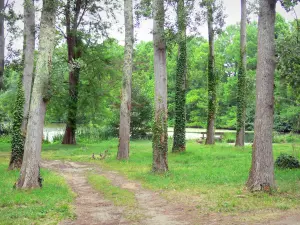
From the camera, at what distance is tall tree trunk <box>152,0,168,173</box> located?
13188mm

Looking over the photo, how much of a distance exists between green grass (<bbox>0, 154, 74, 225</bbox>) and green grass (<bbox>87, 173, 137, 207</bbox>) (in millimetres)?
974

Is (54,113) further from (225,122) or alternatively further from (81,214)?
(225,122)

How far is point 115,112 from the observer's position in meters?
33.1

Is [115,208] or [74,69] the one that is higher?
[74,69]

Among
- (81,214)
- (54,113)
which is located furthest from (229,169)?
(54,113)

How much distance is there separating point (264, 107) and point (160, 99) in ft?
14.2

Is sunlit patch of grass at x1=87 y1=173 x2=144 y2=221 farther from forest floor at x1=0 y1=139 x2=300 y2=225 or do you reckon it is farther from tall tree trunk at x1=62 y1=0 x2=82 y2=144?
tall tree trunk at x1=62 y1=0 x2=82 y2=144

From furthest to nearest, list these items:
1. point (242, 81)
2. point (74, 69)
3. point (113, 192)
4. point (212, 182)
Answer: point (74, 69) < point (242, 81) < point (212, 182) < point (113, 192)

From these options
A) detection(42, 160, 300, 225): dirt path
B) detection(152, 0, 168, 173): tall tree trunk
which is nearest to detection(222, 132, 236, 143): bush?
detection(152, 0, 168, 173): tall tree trunk

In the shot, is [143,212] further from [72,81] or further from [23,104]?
[72,81]

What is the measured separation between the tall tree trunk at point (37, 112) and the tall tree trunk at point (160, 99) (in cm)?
431

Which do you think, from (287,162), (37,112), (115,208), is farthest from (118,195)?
(287,162)

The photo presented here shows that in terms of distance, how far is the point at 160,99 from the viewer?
13.2 meters

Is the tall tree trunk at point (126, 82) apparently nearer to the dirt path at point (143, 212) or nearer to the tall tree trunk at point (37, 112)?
the dirt path at point (143, 212)
